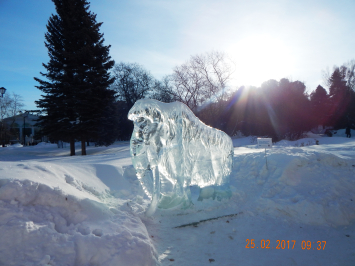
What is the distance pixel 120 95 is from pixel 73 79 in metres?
6.51

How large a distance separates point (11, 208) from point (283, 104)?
84.7 ft

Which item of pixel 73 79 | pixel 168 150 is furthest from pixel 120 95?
pixel 168 150

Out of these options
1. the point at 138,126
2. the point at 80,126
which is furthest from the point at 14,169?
the point at 80,126

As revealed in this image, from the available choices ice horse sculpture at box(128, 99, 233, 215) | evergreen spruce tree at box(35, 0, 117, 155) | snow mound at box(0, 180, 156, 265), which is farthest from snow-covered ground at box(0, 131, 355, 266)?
evergreen spruce tree at box(35, 0, 117, 155)

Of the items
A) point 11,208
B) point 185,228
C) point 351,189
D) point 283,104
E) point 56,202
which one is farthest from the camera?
point 283,104

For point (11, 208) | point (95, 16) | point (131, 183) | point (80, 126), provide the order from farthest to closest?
point (95, 16), point (80, 126), point (131, 183), point (11, 208)

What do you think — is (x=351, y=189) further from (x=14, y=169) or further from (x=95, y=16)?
(x=95, y=16)

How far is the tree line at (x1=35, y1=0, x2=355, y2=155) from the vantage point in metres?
17.6

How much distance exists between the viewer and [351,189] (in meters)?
6.02

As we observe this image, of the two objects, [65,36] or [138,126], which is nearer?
[138,126]
